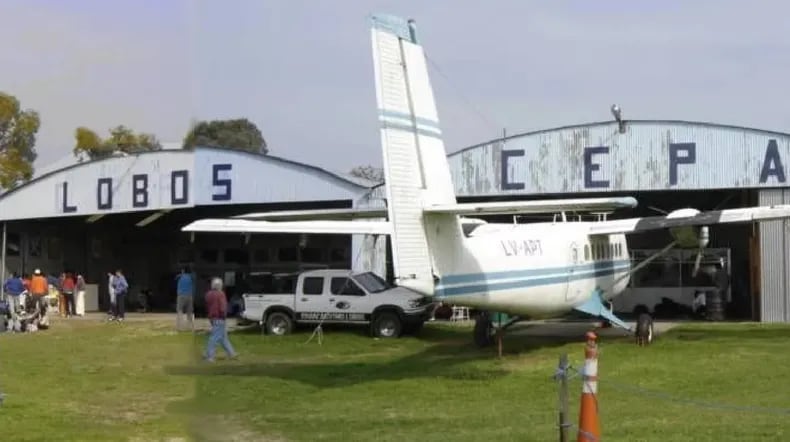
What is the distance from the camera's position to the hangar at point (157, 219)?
1179 inches

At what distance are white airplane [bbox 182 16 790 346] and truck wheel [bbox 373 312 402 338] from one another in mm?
3083

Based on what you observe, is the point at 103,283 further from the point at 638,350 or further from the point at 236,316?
the point at 638,350

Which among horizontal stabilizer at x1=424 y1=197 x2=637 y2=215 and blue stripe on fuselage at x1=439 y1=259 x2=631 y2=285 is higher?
horizontal stabilizer at x1=424 y1=197 x2=637 y2=215

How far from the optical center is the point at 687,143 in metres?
26.7

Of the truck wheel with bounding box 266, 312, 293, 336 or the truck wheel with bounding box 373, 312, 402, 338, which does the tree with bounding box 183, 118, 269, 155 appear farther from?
the truck wheel with bounding box 266, 312, 293, 336

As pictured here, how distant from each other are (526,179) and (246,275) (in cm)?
1675

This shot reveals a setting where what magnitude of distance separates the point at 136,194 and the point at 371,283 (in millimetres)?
11716

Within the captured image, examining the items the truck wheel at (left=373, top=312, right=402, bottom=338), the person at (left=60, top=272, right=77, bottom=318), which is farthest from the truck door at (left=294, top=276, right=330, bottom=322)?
the person at (left=60, top=272, right=77, bottom=318)

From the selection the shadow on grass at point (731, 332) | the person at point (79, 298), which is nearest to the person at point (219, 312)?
the shadow on grass at point (731, 332)

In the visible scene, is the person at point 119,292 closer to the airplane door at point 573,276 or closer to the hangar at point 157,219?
the hangar at point 157,219

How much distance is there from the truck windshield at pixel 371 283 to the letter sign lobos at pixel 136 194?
692 centimetres

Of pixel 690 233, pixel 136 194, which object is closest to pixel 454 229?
pixel 690 233

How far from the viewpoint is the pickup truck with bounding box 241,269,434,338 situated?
78.7 feet

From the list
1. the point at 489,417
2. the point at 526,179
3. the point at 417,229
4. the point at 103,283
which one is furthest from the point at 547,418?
the point at 103,283
